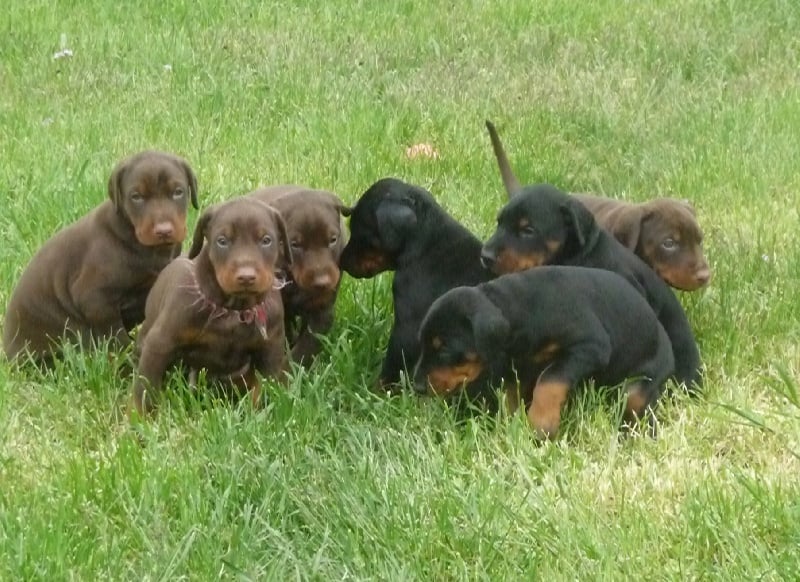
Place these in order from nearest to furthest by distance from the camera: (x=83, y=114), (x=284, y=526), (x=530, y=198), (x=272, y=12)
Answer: (x=284, y=526) < (x=530, y=198) < (x=83, y=114) < (x=272, y=12)

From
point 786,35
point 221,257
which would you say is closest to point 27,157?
point 221,257

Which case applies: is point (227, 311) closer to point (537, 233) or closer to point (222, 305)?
point (222, 305)

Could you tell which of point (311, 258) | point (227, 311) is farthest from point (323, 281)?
point (227, 311)

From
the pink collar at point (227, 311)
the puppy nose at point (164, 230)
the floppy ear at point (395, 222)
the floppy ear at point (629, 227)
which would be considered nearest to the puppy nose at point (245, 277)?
the pink collar at point (227, 311)

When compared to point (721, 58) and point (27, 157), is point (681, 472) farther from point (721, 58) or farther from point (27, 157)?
point (721, 58)

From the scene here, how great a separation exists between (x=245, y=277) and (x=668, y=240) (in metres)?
2.05

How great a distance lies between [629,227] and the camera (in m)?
5.96

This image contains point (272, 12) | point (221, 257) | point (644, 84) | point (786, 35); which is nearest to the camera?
point (221, 257)

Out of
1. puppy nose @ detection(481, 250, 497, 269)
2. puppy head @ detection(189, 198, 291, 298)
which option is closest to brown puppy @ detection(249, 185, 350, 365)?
puppy head @ detection(189, 198, 291, 298)

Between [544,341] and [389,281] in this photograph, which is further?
[389,281]

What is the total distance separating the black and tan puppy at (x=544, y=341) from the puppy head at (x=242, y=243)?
0.61 meters

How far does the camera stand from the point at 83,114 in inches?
351

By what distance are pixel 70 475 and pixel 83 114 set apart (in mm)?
5007

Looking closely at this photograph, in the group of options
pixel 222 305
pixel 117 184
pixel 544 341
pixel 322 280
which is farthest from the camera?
pixel 117 184
